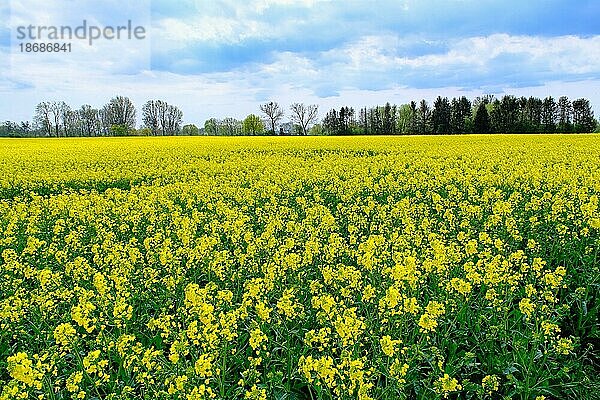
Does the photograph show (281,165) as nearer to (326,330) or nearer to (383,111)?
(326,330)

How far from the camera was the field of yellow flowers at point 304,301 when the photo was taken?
349cm

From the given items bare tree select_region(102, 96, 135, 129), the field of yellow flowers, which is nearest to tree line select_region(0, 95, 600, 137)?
bare tree select_region(102, 96, 135, 129)

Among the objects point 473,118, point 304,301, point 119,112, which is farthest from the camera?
point 119,112

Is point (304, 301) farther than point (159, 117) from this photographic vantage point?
No

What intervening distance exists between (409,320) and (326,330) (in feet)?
4.19

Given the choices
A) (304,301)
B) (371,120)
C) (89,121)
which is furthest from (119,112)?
(304,301)

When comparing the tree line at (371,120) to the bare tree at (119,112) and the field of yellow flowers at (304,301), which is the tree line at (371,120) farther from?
the field of yellow flowers at (304,301)

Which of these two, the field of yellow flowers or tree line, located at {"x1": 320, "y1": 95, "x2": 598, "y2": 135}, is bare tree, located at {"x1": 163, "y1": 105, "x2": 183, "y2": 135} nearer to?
tree line, located at {"x1": 320, "y1": 95, "x2": 598, "y2": 135}

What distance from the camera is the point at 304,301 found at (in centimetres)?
493

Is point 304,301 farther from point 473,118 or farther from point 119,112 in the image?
point 119,112

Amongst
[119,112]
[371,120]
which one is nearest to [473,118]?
[371,120]

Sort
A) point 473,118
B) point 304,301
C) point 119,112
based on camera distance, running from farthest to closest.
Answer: point 119,112, point 473,118, point 304,301

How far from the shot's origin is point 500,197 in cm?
927

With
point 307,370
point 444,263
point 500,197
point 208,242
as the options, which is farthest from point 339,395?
point 500,197
